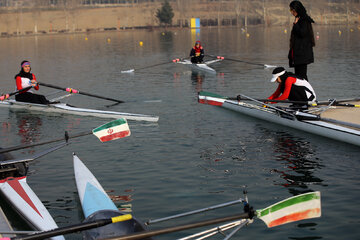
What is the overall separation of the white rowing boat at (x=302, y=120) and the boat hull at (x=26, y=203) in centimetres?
785

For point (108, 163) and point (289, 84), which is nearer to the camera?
point (108, 163)

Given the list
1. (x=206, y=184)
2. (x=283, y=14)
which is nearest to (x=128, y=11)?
(x=283, y=14)

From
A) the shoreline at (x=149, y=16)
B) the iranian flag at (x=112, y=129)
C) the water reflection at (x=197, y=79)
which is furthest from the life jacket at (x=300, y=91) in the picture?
the shoreline at (x=149, y=16)

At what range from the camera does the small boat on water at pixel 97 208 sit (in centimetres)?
746

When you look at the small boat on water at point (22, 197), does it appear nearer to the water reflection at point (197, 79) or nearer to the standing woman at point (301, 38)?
the standing woman at point (301, 38)

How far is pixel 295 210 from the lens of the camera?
625cm

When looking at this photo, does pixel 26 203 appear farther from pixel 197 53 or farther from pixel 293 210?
pixel 197 53

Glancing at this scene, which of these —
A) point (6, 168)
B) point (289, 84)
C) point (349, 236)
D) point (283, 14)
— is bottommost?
point (349, 236)

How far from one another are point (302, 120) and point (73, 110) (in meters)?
8.41

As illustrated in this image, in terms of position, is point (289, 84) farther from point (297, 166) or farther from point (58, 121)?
point (58, 121)

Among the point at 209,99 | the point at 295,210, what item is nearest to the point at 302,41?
the point at 209,99

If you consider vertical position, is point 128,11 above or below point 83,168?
above

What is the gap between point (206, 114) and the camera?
17.6 m

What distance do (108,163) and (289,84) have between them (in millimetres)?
5828
